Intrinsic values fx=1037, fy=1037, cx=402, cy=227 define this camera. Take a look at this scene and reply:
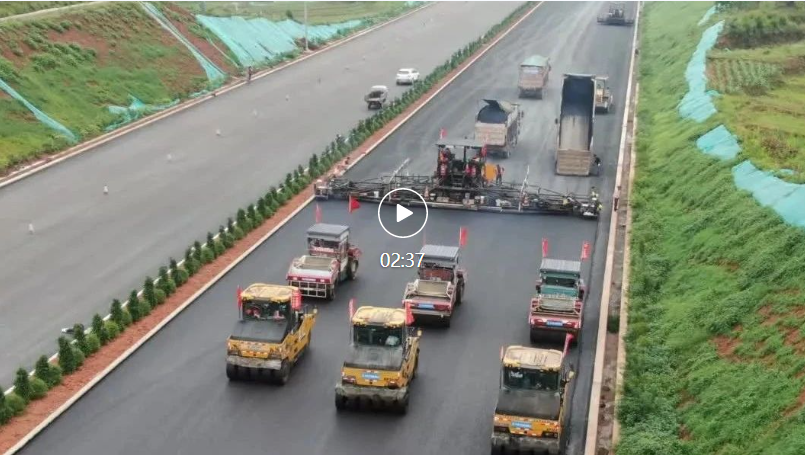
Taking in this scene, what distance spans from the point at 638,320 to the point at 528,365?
917cm

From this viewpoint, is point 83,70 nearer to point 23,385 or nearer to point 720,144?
point 720,144

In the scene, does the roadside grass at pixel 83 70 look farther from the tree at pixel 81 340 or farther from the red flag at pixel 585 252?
the red flag at pixel 585 252

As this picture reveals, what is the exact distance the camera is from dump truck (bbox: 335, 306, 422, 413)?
1091 inches

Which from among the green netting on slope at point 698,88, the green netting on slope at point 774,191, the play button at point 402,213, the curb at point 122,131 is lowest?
the play button at point 402,213

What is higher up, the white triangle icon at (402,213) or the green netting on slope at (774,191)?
the green netting on slope at (774,191)

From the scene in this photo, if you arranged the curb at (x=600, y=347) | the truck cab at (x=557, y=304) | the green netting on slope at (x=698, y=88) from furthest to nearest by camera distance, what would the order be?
the green netting on slope at (x=698, y=88)
the truck cab at (x=557, y=304)
the curb at (x=600, y=347)

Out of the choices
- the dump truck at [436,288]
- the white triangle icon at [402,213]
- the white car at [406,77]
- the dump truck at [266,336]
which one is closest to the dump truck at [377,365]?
the dump truck at [266,336]

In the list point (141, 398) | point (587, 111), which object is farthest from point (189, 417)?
point (587, 111)

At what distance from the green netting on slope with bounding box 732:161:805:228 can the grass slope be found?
439mm

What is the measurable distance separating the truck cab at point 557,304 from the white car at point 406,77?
53.0 m

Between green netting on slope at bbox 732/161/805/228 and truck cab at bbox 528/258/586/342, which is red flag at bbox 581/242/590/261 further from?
truck cab at bbox 528/258/586/342

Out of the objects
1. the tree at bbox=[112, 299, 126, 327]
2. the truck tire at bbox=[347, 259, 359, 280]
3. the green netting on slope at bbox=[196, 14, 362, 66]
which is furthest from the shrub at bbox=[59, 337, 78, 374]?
the green netting on slope at bbox=[196, 14, 362, 66]

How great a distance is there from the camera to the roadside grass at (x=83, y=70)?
199 feet

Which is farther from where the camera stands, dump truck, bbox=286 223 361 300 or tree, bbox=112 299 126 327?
dump truck, bbox=286 223 361 300
